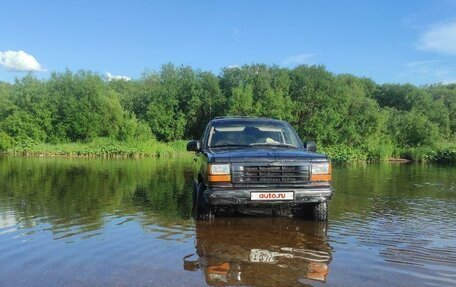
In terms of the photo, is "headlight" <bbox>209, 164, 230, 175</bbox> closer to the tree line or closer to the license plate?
the license plate

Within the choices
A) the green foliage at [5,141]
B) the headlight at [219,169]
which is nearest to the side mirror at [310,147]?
the headlight at [219,169]

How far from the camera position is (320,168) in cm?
722

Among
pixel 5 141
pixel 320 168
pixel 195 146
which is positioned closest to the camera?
pixel 320 168

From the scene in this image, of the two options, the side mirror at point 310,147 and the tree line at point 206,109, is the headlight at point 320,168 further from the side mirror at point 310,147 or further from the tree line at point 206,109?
the tree line at point 206,109

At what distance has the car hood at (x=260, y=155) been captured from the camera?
7031 millimetres

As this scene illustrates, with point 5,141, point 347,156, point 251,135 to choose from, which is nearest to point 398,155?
point 347,156

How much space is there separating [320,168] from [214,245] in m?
2.28

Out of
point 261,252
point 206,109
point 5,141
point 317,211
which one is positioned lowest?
point 261,252

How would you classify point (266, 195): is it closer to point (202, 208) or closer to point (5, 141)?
point (202, 208)

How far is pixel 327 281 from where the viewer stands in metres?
4.65

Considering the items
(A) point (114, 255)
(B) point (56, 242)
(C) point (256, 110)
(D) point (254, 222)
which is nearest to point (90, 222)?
(B) point (56, 242)

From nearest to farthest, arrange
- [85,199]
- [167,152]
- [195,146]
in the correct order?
[195,146]
[85,199]
[167,152]

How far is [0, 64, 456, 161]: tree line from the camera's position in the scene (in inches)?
1941

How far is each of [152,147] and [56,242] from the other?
3716 cm
